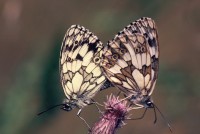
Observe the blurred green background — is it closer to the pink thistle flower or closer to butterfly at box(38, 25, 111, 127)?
butterfly at box(38, 25, 111, 127)

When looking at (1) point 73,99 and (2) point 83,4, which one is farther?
(2) point 83,4

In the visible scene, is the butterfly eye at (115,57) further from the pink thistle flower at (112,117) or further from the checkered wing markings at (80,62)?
the pink thistle flower at (112,117)

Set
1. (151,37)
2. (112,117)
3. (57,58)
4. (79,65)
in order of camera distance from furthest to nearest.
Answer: (57,58), (79,65), (151,37), (112,117)

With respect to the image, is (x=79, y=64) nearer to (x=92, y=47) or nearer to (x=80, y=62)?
(x=80, y=62)

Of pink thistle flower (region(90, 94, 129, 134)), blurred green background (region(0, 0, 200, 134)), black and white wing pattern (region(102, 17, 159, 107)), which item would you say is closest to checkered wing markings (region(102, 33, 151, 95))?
black and white wing pattern (region(102, 17, 159, 107))

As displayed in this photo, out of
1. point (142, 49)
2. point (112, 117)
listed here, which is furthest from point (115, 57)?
point (112, 117)

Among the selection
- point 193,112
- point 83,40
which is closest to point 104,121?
point 83,40

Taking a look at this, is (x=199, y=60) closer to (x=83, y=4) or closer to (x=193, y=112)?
(x=193, y=112)
